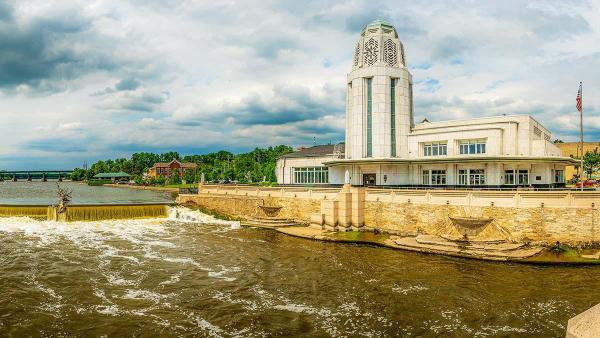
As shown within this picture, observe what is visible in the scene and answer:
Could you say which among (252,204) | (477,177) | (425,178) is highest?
(477,177)

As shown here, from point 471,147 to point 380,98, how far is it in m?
12.3

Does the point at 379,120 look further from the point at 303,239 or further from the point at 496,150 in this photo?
the point at 303,239

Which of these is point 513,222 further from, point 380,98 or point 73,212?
point 73,212

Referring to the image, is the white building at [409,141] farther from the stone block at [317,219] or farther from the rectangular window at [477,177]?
the stone block at [317,219]

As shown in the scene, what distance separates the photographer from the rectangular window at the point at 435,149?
160 feet

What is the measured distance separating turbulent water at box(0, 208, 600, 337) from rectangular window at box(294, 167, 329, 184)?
1100 inches

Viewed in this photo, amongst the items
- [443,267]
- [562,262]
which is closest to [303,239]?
[443,267]

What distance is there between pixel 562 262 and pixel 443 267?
23.5 ft

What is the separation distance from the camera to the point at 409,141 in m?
51.4

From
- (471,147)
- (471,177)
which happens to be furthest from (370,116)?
(471,177)

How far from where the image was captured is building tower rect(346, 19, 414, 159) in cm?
5125

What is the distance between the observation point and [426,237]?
30.5 metres

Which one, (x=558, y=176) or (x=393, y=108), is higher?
(x=393, y=108)

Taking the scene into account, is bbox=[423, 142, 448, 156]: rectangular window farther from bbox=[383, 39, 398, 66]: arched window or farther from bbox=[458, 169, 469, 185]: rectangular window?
bbox=[383, 39, 398, 66]: arched window
